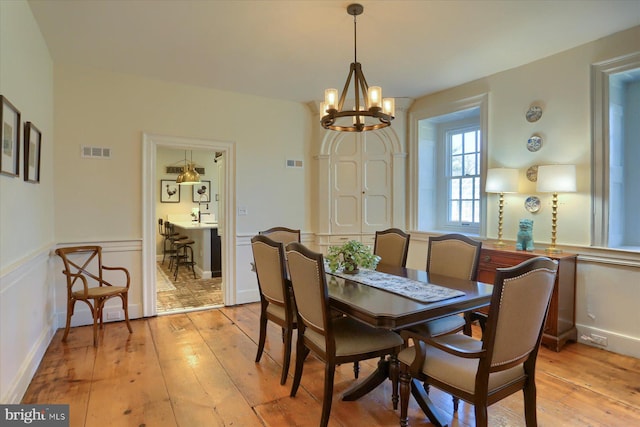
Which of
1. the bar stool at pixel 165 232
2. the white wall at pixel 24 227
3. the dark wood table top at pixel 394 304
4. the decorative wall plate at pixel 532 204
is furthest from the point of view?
the bar stool at pixel 165 232

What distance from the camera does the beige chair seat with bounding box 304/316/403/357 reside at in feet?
6.74

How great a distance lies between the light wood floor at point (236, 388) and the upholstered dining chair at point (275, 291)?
29 cm

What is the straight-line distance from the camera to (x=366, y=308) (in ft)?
6.20

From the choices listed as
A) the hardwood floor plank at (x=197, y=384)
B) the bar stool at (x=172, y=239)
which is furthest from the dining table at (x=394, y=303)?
the bar stool at (x=172, y=239)

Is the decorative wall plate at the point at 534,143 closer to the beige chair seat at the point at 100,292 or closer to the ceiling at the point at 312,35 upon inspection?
the ceiling at the point at 312,35

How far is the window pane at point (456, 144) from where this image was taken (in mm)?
4864

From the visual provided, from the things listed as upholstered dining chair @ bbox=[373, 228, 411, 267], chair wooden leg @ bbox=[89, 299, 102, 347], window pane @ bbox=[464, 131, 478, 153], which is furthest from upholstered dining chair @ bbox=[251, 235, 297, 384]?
window pane @ bbox=[464, 131, 478, 153]

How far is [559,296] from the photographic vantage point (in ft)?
10.2

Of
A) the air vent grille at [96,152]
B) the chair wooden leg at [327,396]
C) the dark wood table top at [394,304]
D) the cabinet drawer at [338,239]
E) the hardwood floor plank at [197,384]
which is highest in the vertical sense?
the air vent grille at [96,152]

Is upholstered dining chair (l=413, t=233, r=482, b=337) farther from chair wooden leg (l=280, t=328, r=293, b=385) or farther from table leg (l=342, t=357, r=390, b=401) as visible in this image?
chair wooden leg (l=280, t=328, r=293, b=385)

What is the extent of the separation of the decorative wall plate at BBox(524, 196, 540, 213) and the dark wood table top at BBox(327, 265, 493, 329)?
66.8 inches

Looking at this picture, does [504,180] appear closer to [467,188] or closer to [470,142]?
[467,188]

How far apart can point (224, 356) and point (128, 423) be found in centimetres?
98

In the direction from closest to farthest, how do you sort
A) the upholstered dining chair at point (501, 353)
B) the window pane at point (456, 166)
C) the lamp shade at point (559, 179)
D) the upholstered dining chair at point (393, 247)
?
1. the upholstered dining chair at point (501, 353)
2. the lamp shade at point (559, 179)
3. the upholstered dining chair at point (393, 247)
4. the window pane at point (456, 166)
